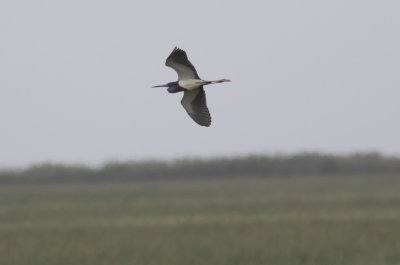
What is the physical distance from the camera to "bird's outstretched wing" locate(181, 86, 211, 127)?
7.31 metres

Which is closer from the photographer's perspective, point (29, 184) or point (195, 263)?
point (195, 263)

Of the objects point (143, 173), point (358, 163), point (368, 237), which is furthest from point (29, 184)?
point (368, 237)

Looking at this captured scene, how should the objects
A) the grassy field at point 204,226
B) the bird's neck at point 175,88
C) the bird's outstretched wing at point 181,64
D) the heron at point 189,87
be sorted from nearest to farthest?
1. the bird's neck at point 175,88
2. the heron at point 189,87
3. the bird's outstretched wing at point 181,64
4. the grassy field at point 204,226

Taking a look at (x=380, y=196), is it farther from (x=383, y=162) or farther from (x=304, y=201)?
(x=383, y=162)

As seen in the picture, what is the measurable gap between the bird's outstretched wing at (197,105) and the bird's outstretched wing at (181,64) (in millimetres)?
249

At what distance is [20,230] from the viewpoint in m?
19.0

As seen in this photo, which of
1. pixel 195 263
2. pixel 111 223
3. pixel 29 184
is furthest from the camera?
pixel 29 184

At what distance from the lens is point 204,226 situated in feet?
62.2

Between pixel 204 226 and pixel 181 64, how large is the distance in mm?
11796

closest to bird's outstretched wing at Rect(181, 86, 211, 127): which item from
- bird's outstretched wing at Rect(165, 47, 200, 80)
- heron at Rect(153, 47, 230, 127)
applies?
heron at Rect(153, 47, 230, 127)

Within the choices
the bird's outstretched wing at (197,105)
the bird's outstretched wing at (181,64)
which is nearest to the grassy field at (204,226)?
the bird's outstretched wing at (197,105)

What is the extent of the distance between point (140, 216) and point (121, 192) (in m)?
11.0

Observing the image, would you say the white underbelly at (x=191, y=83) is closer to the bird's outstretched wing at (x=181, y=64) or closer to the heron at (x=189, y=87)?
the heron at (x=189, y=87)

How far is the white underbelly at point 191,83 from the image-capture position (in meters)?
6.92
